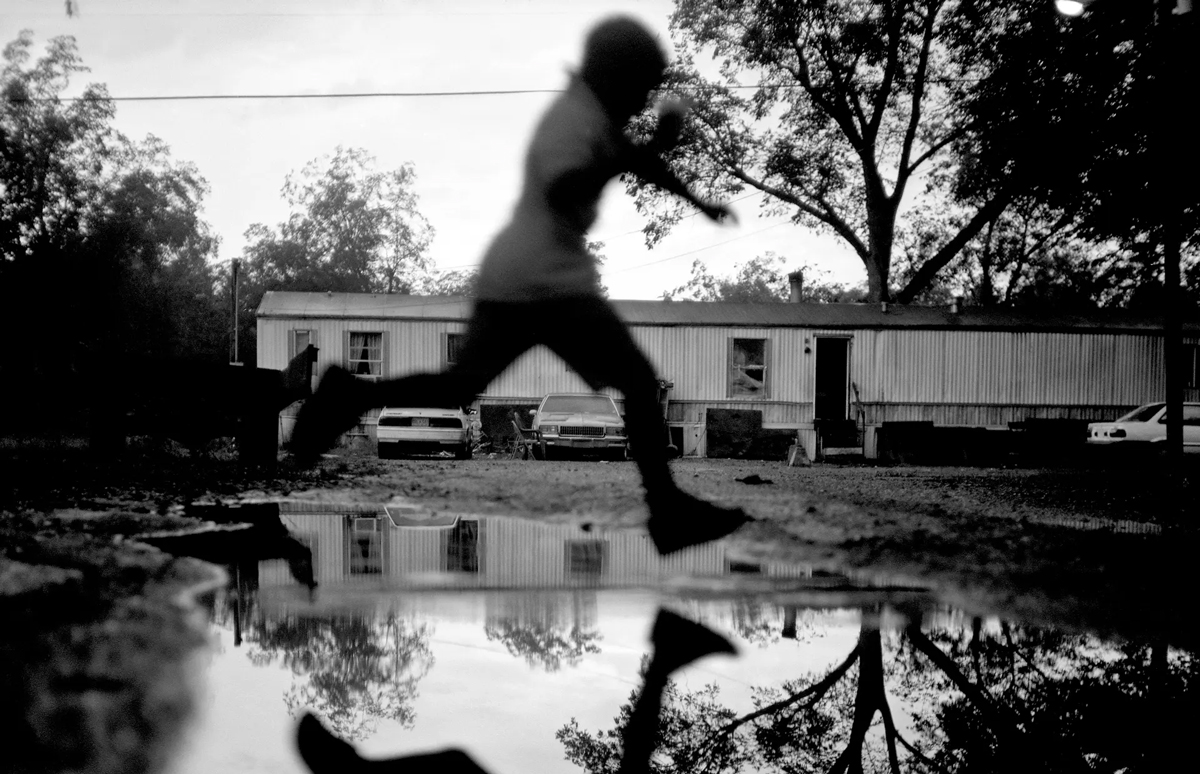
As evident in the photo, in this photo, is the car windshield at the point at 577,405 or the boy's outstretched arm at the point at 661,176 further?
the car windshield at the point at 577,405

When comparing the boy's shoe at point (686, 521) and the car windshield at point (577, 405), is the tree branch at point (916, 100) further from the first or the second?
the boy's shoe at point (686, 521)

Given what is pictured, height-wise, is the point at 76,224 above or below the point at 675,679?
above

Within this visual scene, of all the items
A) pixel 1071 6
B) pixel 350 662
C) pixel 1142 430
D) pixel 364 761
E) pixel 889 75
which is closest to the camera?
pixel 364 761

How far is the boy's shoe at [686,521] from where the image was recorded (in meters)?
4.09

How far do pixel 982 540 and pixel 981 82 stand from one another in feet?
94.1

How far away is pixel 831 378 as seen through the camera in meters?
29.4

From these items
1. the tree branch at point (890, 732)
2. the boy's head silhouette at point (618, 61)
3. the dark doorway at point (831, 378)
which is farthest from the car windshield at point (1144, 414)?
the tree branch at point (890, 732)

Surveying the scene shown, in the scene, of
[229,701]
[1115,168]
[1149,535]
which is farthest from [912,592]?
[1115,168]

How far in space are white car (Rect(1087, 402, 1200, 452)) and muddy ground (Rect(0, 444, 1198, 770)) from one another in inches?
724

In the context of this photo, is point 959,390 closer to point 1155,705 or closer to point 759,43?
point 759,43

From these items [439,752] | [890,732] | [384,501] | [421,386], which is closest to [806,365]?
[384,501]

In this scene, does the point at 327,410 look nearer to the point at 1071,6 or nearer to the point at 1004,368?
the point at 1071,6

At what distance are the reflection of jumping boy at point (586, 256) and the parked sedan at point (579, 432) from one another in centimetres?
1624

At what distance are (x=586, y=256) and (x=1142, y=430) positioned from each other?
954 inches
